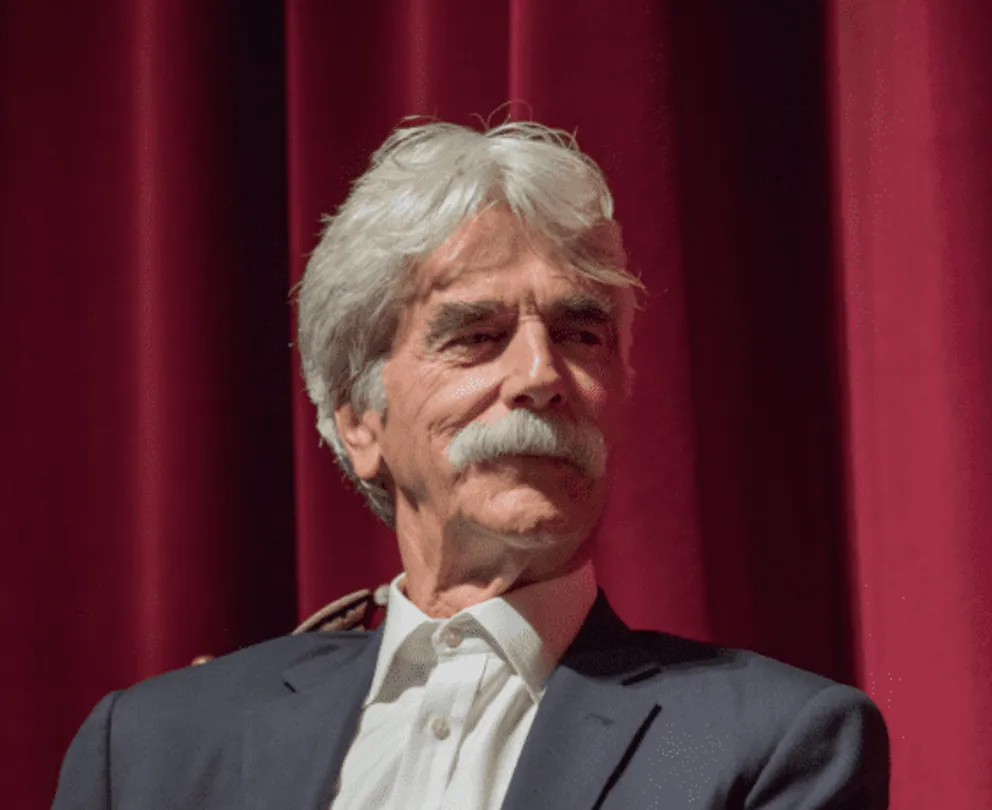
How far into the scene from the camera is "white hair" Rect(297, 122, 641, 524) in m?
1.27

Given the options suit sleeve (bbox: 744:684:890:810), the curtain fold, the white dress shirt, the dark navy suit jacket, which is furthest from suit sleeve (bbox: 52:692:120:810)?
the curtain fold

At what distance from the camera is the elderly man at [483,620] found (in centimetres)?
112

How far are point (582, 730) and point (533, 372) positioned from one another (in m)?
0.30

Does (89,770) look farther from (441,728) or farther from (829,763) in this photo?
(829,763)

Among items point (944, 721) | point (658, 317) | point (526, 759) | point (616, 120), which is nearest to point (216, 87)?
point (616, 120)

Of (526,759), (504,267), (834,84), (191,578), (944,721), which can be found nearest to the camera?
(526,759)

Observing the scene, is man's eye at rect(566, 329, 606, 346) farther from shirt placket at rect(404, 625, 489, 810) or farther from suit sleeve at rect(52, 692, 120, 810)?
suit sleeve at rect(52, 692, 120, 810)

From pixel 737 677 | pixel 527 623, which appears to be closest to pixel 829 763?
pixel 737 677

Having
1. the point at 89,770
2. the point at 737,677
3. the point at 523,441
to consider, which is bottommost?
the point at 89,770

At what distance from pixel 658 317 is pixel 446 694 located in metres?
0.53

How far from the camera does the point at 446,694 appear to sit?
1.21 m

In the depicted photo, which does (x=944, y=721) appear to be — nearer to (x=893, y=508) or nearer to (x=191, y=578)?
(x=893, y=508)

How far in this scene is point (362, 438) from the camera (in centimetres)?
137

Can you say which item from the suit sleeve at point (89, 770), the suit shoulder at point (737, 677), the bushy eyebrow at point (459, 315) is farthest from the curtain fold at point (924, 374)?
the suit sleeve at point (89, 770)
